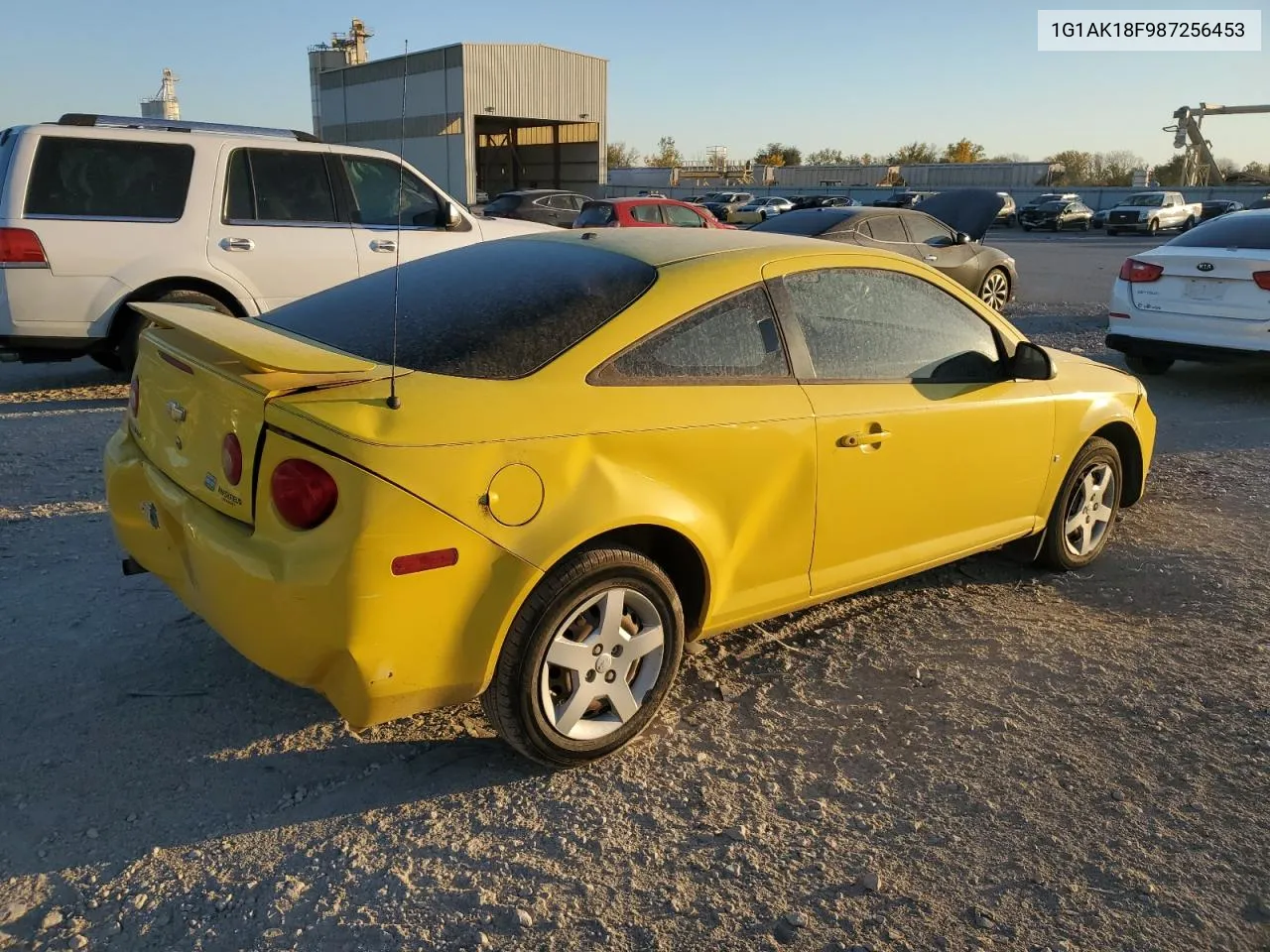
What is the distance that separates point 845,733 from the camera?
3.37m

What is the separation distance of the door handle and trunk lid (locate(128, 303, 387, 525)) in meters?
1.60

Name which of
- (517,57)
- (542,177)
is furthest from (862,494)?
(542,177)

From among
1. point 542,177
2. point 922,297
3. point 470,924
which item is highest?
point 542,177

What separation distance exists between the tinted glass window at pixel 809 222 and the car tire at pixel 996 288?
8.90 ft

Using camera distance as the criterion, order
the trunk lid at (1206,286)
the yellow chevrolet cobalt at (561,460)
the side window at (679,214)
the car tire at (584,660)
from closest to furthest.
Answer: the yellow chevrolet cobalt at (561,460), the car tire at (584,660), the trunk lid at (1206,286), the side window at (679,214)

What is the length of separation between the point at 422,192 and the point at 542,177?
46915 millimetres

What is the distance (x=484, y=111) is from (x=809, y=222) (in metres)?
35.9

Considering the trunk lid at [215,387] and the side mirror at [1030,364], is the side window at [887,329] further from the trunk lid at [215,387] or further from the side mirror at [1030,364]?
the trunk lid at [215,387]

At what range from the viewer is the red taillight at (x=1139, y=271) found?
29.2 ft

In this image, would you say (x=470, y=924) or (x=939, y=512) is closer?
(x=470, y=924)

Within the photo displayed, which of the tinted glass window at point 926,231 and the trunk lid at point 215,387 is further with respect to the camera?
the tinted glass window at point 926,231

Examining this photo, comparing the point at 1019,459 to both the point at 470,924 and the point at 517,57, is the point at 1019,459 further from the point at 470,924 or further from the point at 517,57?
the point at 517,57

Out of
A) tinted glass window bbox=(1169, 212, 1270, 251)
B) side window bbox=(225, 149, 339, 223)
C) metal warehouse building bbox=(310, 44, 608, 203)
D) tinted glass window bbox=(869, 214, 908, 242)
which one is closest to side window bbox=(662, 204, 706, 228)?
tinted glass window bbox=(869, 214, 908, 242)

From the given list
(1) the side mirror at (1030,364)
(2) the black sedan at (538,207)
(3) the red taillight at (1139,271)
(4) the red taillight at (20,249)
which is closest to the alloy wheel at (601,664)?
(1) the side mirror at (1030,364)
